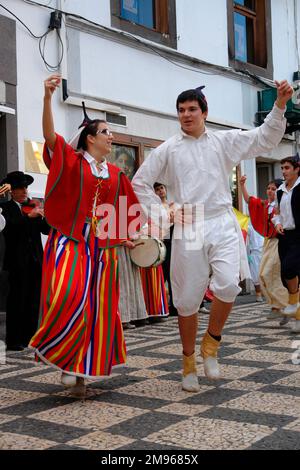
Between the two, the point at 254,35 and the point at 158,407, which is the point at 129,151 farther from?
the point at 158,407

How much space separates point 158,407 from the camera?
12.0 feet

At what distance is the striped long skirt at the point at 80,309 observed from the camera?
3875 mm

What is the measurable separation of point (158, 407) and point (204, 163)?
4.70 ft

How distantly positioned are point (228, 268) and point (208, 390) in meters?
0.72

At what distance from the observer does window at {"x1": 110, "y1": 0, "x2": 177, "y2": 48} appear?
9.48 meters

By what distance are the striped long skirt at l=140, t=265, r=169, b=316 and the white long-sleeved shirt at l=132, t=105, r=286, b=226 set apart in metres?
3.88

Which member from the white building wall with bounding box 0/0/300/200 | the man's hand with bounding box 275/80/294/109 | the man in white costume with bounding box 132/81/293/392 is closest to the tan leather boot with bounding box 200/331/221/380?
the man in white costume with bounding box 132/81/293/392

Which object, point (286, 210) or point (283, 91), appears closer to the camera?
point (283, 91)

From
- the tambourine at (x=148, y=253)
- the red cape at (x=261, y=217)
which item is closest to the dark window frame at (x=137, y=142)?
the red cape at (x=261, y=217)

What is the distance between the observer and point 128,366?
4.97 meters

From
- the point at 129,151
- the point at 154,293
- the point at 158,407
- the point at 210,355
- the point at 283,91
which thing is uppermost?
the point at 129,151

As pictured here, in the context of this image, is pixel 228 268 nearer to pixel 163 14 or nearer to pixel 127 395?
pixel 127 395

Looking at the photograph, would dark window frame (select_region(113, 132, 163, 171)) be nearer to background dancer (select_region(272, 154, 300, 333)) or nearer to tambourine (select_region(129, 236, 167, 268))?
background dancer (select_region(272, 154, 300, 333))

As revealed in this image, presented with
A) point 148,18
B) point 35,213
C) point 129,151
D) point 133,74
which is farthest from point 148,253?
point 148,18
